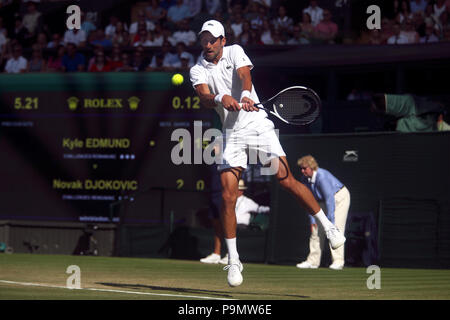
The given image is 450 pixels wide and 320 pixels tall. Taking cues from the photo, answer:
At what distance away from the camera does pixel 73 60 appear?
50.2 ft

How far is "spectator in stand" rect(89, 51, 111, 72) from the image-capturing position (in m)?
14.9

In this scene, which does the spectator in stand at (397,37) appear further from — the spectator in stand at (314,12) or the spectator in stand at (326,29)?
the spectator in stand at (314,12)

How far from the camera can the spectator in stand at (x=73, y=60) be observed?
15.2 metres

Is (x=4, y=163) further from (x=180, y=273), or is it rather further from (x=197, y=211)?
(x=180, y=273)

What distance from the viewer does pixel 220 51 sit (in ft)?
25.5

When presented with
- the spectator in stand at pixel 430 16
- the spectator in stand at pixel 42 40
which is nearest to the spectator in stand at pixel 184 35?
the spectator in stand at pixel 42 40

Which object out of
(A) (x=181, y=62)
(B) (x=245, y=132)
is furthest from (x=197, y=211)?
(B) (x=245, y=132)

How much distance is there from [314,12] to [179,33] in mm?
2513

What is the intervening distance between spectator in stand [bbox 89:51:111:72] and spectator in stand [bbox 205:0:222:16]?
2280mm

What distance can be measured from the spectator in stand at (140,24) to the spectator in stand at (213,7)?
1.11 meters

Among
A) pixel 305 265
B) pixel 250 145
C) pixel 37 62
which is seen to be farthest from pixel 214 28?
pixel 37 62

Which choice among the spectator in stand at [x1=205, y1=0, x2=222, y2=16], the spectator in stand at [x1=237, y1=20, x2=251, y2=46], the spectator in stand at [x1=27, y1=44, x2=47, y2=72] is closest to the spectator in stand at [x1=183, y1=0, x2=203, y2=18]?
the spectator in stand at [x1=205, y1=0, x2=222, y2=16]

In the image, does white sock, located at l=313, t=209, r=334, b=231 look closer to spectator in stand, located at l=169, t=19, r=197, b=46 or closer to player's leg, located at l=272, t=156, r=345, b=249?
player's leg, located at l=272, t=156, r=345, b=249
